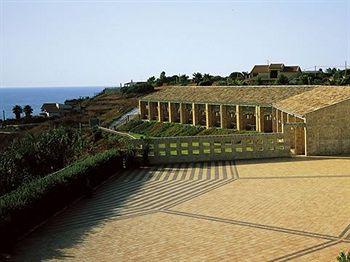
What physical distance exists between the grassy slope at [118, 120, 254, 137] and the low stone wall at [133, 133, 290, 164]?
14376mm

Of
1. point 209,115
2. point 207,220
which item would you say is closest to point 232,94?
point 209,115

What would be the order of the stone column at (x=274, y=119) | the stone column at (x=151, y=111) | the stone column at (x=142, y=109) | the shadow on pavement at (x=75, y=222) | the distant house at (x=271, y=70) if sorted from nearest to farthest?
1. the shadow on pavement at (x=75, y=222)
2. the stone column at (x=274, y=119)
3. the stone column at (x=151, y=111)
4. the stone column at (x=142, y=109)
5. the distant house at (x=271, y=70)

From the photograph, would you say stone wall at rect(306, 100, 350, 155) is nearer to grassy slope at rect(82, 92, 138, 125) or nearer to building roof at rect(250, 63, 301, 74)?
grassy slope at rect(82, 92, 138, 125)

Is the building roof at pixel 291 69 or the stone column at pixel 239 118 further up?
the building roof at pixel 291 69

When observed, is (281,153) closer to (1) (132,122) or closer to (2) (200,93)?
(2) (200,93)

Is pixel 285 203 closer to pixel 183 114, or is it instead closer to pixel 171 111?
pixel 183 114

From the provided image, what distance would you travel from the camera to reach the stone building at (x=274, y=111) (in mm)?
21812

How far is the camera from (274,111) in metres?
33.1

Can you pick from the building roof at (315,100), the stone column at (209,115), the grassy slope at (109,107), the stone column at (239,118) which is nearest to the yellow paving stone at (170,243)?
the building roof at (315,100)

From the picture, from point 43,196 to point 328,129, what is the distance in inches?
562

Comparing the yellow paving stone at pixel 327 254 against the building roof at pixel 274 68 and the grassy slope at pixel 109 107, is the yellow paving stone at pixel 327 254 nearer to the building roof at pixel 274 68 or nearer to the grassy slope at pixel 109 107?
the grassy slope at pixel 109 107

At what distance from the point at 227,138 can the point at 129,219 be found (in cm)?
999

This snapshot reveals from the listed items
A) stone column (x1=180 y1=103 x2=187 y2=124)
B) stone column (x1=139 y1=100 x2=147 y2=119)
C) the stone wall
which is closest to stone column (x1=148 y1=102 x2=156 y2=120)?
stone column (x1=139 y1=100 x2=147 y2=119)

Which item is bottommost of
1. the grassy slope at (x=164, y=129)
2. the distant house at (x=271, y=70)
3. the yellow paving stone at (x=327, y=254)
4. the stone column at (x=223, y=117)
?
the yellow paving stone at (x=327, y=254)
